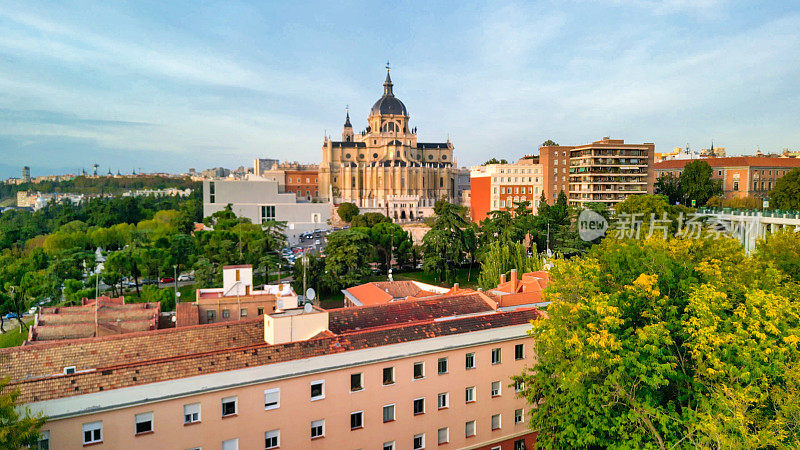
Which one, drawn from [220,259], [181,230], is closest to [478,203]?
[181,230]

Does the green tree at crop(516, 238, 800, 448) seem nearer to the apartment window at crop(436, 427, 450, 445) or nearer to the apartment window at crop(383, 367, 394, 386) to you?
the apartment window at crop(436, 427, 450, 445)

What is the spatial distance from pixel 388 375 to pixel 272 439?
4.21 metres

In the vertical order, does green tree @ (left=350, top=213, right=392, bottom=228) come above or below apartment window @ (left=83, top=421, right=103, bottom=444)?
above

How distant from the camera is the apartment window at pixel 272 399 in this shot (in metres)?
16.1

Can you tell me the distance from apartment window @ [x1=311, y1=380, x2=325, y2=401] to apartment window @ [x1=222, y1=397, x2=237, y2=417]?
2384 millimetres

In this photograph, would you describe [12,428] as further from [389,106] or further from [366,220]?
[389,106]

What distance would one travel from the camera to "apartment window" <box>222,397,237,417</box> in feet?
51.1

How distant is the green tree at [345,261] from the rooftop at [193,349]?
2100cm

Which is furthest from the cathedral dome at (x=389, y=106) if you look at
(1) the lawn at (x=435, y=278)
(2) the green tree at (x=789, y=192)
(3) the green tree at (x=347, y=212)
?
(2) the green tree at (x=789, y=192)

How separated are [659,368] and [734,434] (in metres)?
2.27

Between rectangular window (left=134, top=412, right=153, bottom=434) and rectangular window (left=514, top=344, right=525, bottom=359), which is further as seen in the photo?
rectangular window (left=514, top=344, right=525, bottom=359)

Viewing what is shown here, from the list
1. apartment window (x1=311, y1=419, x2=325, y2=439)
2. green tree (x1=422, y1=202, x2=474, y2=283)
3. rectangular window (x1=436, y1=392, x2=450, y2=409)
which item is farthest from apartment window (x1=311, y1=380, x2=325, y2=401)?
green tree (x1=422, y1=202, x2=474, y2=283)

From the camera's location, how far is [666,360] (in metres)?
15.6

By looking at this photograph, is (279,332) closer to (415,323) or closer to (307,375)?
(307,375)
